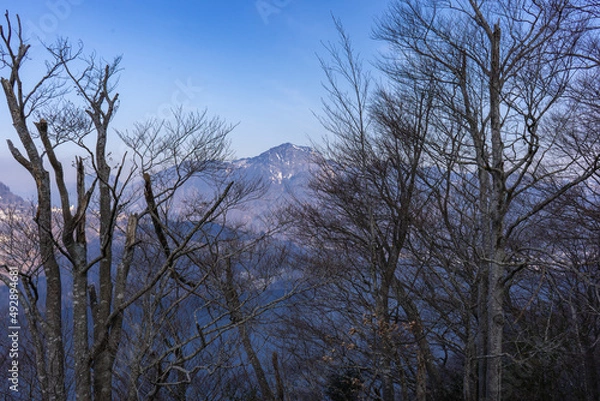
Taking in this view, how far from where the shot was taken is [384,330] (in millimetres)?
6047

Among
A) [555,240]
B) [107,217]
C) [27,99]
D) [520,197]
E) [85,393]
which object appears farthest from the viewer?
[520,197]

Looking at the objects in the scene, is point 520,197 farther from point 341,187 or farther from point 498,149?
point 498,149

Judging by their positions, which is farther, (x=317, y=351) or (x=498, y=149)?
(x=317, y=351)

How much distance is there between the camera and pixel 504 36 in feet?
Answer: 20.1

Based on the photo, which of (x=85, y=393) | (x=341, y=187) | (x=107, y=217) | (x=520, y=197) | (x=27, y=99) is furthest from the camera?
(x=520, y=197)

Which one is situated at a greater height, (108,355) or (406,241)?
(406,241)

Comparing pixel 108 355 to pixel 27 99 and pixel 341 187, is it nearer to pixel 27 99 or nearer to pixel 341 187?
pixel 27 99

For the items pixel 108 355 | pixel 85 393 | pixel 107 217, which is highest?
pixel 107 217

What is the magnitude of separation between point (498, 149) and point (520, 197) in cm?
686

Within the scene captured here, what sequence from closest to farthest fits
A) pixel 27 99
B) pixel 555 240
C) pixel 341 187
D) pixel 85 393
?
pixel 85 393 < pixel 27 99 < pixel 555 240 < pixel 341 187

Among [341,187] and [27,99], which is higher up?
[341,187]

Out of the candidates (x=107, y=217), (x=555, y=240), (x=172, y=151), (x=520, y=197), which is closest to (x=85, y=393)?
(x=107, y=217)

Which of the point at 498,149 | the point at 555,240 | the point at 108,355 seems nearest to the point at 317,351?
the point at 555,240

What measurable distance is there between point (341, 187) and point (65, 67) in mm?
6115
